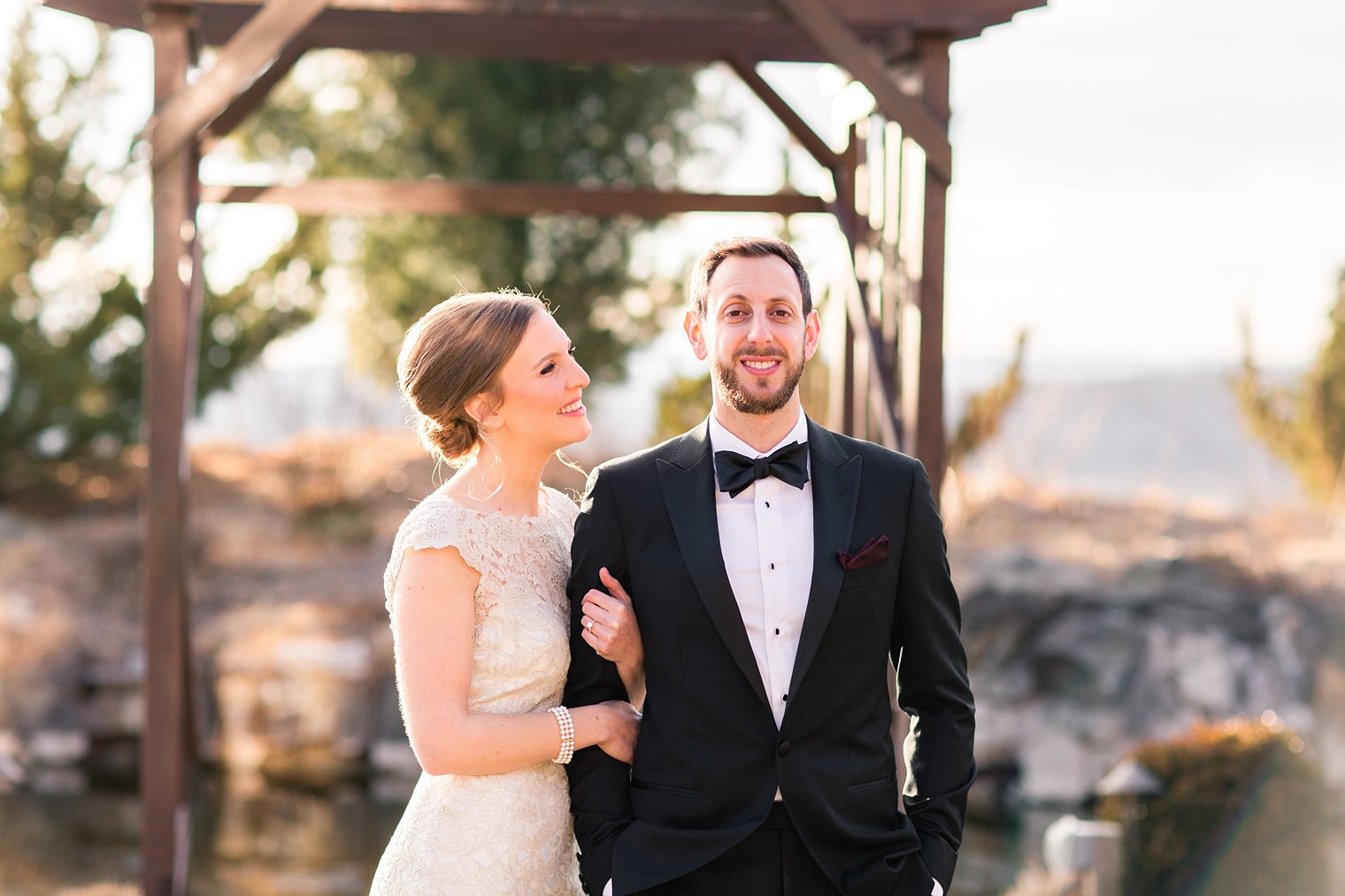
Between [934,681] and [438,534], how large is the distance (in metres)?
0.94

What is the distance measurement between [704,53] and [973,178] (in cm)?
1435

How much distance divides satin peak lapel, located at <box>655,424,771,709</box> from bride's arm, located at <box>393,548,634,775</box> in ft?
1.08

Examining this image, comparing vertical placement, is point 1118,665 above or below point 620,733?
below

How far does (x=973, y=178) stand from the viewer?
768 inches

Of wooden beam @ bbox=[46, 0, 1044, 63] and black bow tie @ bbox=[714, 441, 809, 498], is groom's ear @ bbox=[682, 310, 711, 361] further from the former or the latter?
wooden beam @ bbox=[46, 0, 1044, 63]

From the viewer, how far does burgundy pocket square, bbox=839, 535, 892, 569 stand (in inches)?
94.0

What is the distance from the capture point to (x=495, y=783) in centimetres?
259

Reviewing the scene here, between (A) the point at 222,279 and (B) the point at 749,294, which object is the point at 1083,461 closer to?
(A) the point at 222,279

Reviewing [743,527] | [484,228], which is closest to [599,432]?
[484,228]

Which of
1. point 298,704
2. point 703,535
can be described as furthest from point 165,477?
point 298,704

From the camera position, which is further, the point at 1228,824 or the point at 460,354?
the point at 1228,824

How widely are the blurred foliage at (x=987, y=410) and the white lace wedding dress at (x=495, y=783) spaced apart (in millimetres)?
10214

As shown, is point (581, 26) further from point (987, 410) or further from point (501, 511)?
point (987, 410)

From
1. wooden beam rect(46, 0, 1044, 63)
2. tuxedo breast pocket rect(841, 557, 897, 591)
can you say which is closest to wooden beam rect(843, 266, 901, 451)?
wooden beam rect(46, 0, 1044, 63)
